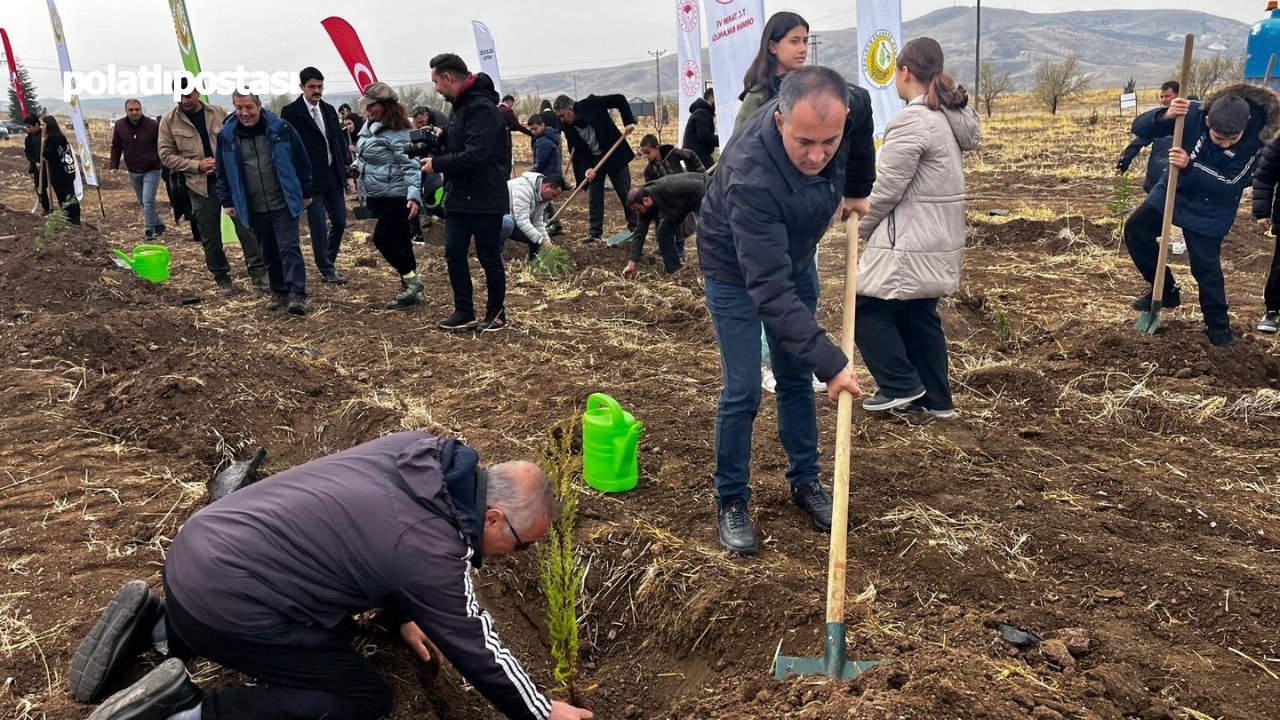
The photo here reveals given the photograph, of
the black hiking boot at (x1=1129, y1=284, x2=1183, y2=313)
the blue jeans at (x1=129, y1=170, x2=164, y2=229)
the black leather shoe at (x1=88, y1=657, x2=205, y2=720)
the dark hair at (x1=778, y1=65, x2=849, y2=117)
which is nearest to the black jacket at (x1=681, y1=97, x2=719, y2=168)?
the black hiking boot at (x1=1129, y1=284, x2=1183, y2=313)

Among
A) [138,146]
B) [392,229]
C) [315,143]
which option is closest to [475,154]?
[392,229]

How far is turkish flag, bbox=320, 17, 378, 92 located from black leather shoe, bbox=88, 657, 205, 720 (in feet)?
27.4

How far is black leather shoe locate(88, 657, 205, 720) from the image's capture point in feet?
7.16

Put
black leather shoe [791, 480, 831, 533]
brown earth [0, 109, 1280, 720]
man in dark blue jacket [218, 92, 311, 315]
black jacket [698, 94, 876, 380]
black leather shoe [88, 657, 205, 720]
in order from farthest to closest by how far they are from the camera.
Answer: man in dark blue jacket [218, 92, 311, 315], black leather shoe [791, 480, 831, 533], black jacket [698, 94, 876, 380], brown earth [0, 109, 1280, 720], black leather shoe [88, 657, 205, 720]

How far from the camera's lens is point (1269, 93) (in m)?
5.31

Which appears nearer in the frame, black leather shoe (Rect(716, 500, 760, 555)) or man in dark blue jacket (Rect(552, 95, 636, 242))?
black leather shoe (Rect(716, 500, 760, 555))

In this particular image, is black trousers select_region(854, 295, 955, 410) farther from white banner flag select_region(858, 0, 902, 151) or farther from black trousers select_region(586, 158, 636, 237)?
black trousers select_region(586, 158, 636, 237)

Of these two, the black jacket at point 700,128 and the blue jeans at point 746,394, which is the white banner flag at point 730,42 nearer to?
the black jacket at point 700,128

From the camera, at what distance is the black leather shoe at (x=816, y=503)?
134 inches

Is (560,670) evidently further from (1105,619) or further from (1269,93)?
(1269,93)

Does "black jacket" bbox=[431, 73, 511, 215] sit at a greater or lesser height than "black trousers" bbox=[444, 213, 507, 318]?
greater

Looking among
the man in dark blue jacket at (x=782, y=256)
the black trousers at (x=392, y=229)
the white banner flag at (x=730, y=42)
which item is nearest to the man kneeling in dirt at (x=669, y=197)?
the white banner flag at (x=730, y=42)

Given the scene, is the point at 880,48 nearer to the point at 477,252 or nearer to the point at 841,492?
the point at 477,252

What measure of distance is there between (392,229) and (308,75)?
2.04 meters
